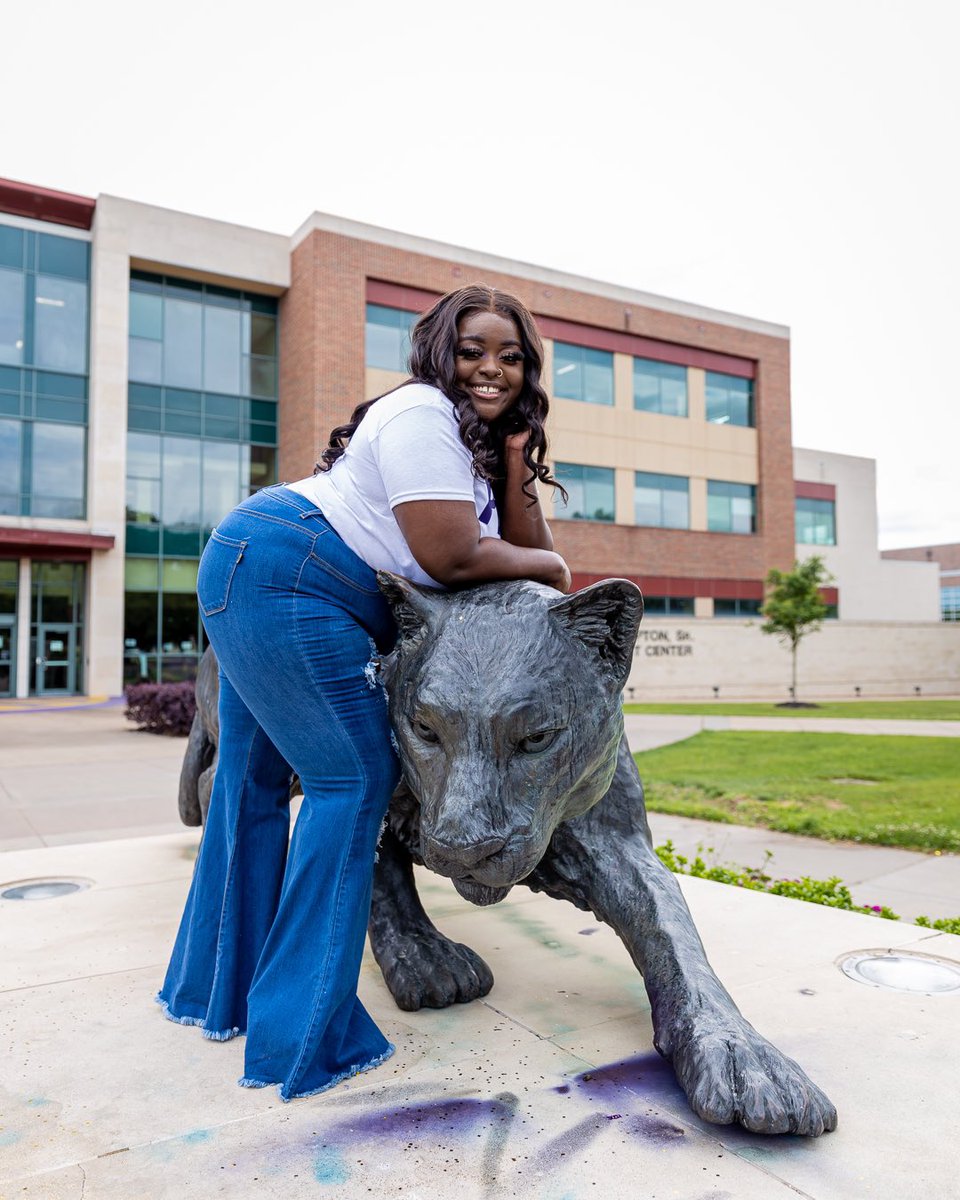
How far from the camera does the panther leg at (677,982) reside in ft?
6.10

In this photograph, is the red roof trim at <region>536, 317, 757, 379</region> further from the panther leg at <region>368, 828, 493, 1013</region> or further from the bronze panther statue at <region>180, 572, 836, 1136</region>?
the bronze panther statue at <region>180, 572, 836, 1136</region>

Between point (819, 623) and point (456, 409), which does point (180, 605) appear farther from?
point (456, 409)

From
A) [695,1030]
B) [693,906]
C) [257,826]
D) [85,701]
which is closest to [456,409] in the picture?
[257,826]

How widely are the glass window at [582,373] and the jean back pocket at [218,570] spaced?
27063 millimetres

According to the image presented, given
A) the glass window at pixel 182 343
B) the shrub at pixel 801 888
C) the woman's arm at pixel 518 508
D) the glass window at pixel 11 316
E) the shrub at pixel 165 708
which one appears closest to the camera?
the woman's arm at pixel 518 508

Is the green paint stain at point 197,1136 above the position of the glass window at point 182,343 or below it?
below

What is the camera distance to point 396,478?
2047 millimetres

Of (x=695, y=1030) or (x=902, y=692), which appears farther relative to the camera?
(x=902, y=692)

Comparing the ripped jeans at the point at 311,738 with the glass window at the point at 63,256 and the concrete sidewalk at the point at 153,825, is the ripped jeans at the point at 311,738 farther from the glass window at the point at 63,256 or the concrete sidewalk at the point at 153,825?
the glass window at the point at 63,256

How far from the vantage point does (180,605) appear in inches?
990

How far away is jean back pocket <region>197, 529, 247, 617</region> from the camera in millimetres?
2203

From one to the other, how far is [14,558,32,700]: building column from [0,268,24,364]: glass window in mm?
5339

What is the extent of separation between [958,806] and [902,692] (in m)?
25.3

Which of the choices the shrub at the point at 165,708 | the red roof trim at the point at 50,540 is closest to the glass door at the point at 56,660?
the red roof trim at the point at 50,540
